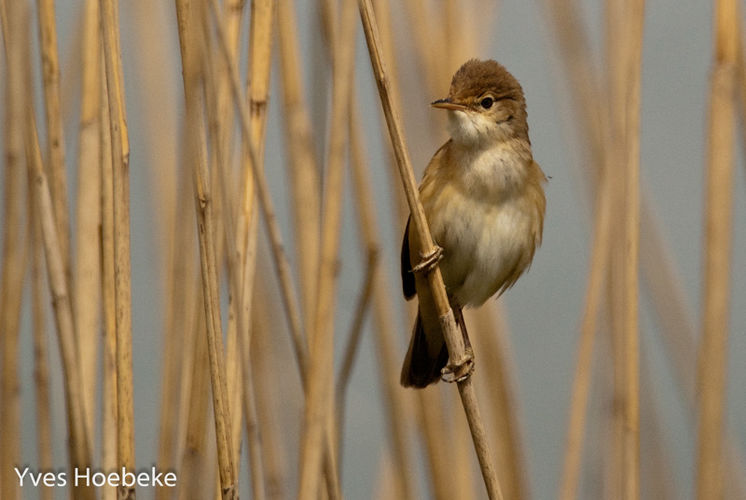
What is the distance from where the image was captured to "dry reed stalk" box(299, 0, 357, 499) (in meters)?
1.33

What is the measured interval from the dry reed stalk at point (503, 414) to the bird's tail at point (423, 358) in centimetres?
13

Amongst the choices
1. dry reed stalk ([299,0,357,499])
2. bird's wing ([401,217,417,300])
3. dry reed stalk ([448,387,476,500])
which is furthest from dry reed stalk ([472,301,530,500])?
dry reed stalk ([299,0,357,499])

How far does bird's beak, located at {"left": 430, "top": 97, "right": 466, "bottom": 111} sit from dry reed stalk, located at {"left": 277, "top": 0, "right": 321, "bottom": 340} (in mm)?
265

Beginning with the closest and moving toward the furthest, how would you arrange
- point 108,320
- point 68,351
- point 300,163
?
point 68,351 → point 108,320 → point 300,163

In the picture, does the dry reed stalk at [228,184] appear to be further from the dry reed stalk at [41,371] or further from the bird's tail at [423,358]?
the bird's tail at [423,358]

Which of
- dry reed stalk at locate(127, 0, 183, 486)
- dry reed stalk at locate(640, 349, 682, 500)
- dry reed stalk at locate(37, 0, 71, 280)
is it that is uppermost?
dry reed stalk at locate(127, 0, 183, 486)

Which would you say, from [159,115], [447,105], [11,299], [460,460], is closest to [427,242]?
[447,105]

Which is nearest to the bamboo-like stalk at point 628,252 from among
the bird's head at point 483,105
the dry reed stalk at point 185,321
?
the bird's head at point 483,105

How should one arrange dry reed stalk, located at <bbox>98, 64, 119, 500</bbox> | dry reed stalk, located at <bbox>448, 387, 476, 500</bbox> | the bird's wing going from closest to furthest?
1. dry reed stalk, located at <bbox>98, 64, 119, 500</bbox>
2. dry reed stalk, located at <bbox>448, 387, 476, 500</bbox>
3. the bird's wing

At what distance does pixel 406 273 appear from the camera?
7.43ft

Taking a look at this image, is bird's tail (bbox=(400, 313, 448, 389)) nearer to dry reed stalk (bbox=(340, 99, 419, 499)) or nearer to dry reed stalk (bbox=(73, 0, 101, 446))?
dry reed stalk (bbox=(340, 99, 419, 499))

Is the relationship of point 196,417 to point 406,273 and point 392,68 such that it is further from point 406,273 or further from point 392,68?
point 392,68

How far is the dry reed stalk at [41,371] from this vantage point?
2.01 metres

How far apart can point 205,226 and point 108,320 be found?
0.32 metres
